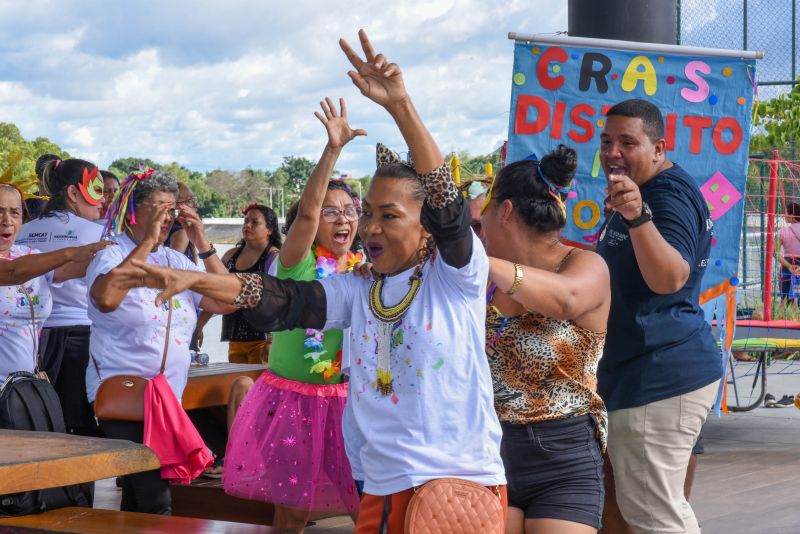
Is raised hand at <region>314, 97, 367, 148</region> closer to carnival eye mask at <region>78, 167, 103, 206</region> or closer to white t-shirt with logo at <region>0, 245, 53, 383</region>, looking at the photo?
white t-shirt with logo at <region>0, 245, 53, 383</region>

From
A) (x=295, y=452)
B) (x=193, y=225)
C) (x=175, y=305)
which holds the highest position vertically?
(x=193, y=225)

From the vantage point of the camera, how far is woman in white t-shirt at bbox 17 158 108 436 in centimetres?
543

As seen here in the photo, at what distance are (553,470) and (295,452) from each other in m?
1.62

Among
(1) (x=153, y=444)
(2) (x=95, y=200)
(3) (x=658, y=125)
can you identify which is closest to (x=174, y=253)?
(1) (x=153, y=444)

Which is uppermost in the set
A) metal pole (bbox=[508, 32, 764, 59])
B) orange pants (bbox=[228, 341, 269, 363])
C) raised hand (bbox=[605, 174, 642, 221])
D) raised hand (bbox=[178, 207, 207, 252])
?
metal pole (bbox=[508, 32, 764, 59])

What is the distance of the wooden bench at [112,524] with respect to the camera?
12.1ft

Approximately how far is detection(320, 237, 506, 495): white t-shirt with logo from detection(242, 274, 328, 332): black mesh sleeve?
193 millimetres

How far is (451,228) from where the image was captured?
2393 millimetres

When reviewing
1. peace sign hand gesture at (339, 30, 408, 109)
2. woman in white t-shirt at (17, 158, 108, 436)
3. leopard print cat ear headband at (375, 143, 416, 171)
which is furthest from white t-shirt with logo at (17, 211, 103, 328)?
peace sign hand gesture at (339, 30, 408, 109)

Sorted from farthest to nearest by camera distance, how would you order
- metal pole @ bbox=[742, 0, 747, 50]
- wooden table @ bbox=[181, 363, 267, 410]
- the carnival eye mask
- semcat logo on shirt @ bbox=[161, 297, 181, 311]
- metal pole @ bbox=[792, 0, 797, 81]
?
metal pole @ bbox=[792, 0, 797, 81], metal pole @ bbox=[742, 0, 747, 50], wooden table @ bbox=[181, 363, 267, 410], the carnival eye mask, semcat logo on shirt @ bbox=[161, 297, 181, 311]

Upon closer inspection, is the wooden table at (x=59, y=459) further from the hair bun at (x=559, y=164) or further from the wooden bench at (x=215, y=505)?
the wooden bench at (x=215, y=505)

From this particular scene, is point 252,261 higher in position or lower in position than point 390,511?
higher

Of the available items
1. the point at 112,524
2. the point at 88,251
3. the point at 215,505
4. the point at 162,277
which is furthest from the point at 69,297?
the point at 162,277

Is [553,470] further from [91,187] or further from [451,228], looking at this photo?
[91,187]
